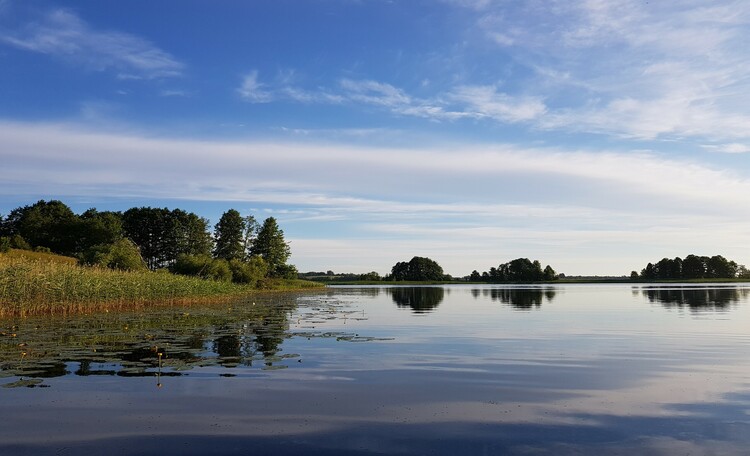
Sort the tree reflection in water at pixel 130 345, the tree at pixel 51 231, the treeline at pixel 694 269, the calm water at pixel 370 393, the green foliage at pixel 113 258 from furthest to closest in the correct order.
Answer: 1. the treeline at pixel 694 269
2. the tree at pixel 51 231
3. the green foliage at pixel 113 258
4. the tree reflection in water at pixel 130 345
5. the calm water at pixel 370 393

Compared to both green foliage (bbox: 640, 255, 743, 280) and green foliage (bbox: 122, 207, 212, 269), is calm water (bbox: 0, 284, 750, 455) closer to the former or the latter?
green foliage (bbox: 122, 207, 212, 269)

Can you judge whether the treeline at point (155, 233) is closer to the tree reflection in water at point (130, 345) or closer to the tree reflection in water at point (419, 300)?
the tree reflection in water at point (419, 300)

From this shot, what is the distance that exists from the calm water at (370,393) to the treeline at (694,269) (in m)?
185

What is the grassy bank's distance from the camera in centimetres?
2797

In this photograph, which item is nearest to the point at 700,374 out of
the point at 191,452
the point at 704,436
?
the point at 704,436

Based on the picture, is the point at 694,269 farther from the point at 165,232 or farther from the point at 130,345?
the point at 130,345

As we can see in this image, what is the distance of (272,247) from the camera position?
11312cm

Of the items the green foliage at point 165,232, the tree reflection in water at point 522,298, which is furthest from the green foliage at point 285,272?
the tree reflection in water at point 522,298

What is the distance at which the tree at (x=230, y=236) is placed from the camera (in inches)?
4528

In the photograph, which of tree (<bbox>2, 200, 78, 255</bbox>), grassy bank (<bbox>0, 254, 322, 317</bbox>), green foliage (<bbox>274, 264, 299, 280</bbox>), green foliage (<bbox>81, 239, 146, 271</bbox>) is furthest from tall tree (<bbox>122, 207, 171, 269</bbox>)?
grassy bank (<bbox>0, 254, 322, 317</bbox>)

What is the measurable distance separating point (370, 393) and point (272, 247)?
4094 inches

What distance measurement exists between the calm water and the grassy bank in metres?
6.30

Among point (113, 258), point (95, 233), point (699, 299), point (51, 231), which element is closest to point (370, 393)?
point (113, 258)

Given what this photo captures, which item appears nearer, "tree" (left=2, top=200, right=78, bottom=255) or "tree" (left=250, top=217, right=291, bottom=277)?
"tree" (left=2, top=200, right=78, bottom=255)
